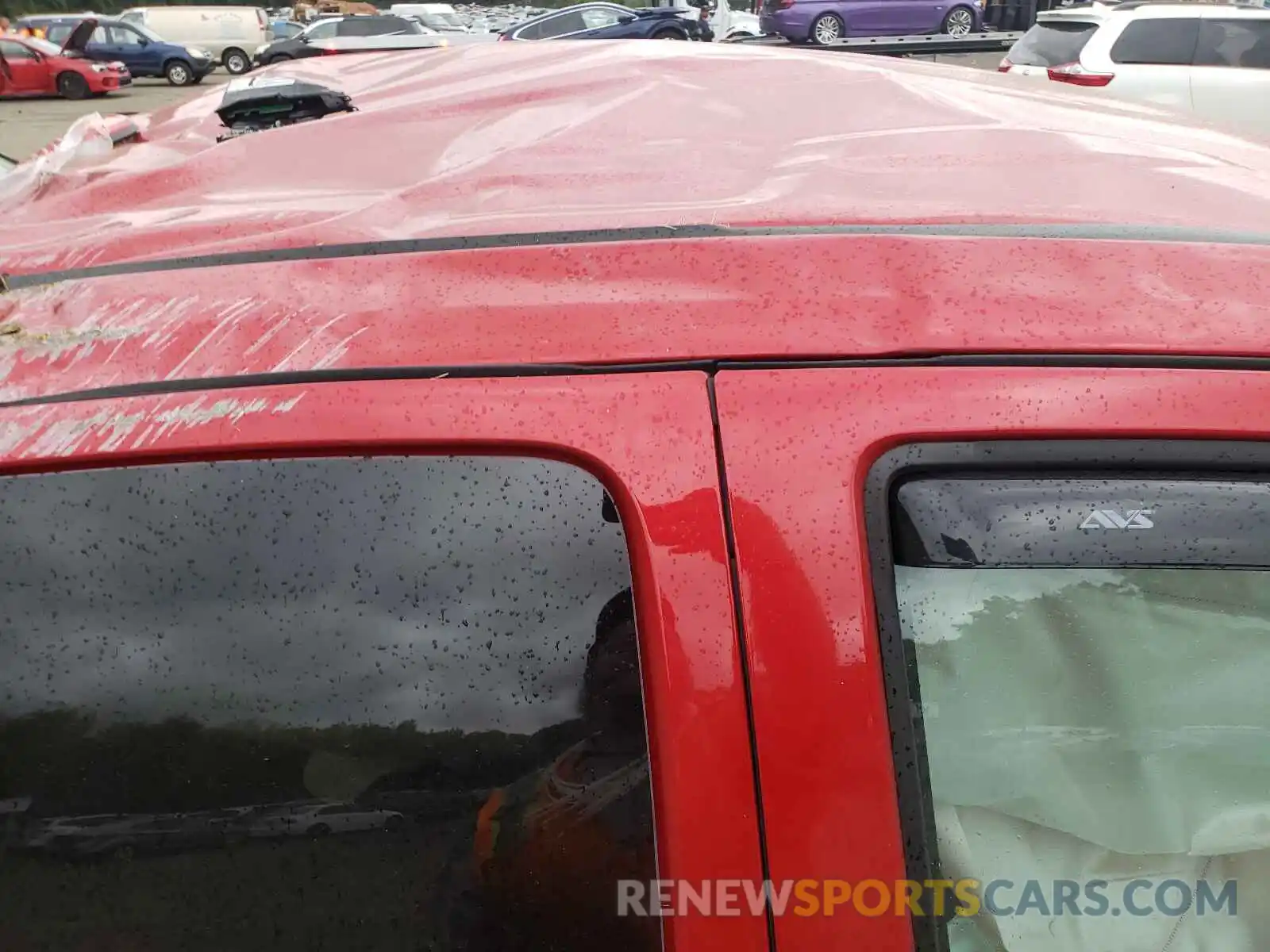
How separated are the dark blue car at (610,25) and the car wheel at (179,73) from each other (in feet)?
35.0

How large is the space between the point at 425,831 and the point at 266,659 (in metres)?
0.22

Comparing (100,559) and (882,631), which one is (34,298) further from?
(882,631)

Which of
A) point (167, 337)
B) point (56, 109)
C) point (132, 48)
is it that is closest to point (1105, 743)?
point (167, 337)

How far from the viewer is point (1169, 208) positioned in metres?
1.19

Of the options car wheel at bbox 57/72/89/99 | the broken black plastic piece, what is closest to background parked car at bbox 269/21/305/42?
car wheel at bbox 57/72/89/99

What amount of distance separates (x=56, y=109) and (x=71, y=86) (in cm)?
179

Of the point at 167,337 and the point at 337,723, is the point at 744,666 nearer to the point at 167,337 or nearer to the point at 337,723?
the point at 337,723

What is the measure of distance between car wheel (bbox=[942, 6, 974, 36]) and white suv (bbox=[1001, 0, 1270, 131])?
30.1 ft

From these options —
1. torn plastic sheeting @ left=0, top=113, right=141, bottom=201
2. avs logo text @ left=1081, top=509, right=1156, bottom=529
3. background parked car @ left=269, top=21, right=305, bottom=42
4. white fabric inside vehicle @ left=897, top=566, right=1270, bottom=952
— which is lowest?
white fabric inside vehicle @ left=897, top=566, right=1270, bottom=952

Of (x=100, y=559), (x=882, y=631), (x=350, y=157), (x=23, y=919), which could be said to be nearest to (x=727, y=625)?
(x=882, y=631)

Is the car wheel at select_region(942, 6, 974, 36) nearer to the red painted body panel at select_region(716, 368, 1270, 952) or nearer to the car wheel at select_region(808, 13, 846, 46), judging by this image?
the car wheel at select_region(808, 13, 846, 46)

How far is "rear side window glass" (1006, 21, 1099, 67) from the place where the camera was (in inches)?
367

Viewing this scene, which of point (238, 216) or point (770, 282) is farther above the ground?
point (238, 216)

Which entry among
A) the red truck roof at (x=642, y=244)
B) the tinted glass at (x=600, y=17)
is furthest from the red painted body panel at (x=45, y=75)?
the red truck roof at (x=642, y=244)
